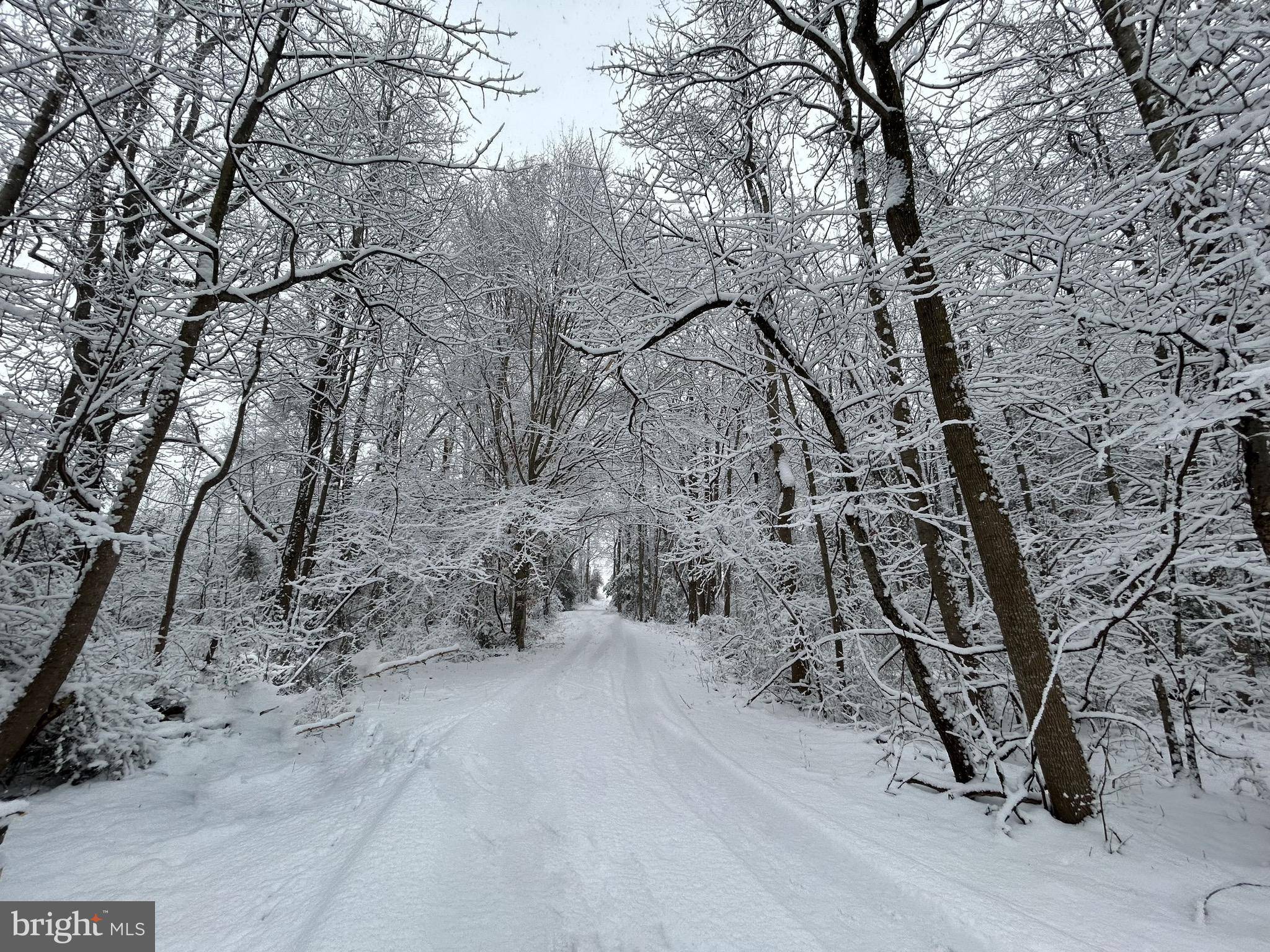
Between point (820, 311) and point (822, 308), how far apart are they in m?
0.03

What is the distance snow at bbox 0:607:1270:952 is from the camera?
2189 millimetres

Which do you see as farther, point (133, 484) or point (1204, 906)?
point (133, 484)

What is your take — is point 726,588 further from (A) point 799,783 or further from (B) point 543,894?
(B) point 543,894

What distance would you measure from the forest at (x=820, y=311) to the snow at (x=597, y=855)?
1.56 feet

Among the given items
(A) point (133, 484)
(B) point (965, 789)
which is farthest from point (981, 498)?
(A) point (133, 484)

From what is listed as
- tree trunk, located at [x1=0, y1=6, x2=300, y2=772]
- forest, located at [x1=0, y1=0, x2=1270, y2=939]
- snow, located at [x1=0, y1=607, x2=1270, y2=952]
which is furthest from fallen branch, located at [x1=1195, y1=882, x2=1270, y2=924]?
tree trunk, located at [x1=0, y1=6, x2=300, y2=772]

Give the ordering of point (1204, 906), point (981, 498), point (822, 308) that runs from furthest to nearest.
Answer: point (822, 308) → point (981, 498) → point (1204, 906)

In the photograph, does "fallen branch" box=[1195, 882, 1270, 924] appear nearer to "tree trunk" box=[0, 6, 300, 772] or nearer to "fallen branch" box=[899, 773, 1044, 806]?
"fallen branch" box=[899, 773, 1044, 806]

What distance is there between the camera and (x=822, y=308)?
4113 mm

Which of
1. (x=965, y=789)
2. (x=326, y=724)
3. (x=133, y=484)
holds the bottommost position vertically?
(x=965, y=789)

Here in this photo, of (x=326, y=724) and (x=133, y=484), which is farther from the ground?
(x=133, y=484)

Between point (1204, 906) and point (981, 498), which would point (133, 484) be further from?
point (1204, 906)

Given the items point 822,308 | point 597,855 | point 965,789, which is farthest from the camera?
point 822,308

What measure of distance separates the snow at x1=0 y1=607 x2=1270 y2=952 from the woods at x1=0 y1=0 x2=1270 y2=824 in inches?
20.0
